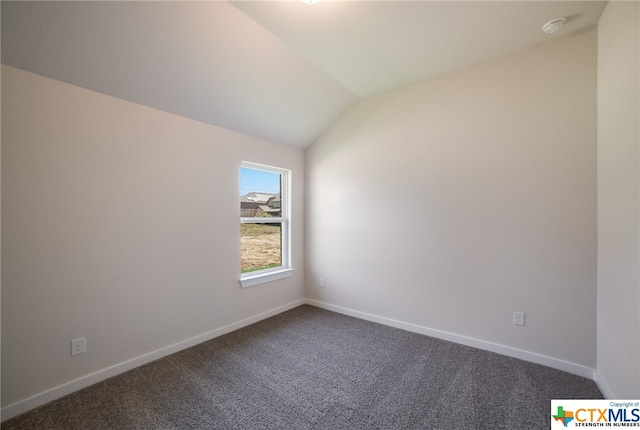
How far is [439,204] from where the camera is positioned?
277 cm

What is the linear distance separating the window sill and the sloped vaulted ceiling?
1.75 m

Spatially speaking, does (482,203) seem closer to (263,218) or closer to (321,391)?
(321,391)

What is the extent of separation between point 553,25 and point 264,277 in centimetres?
349

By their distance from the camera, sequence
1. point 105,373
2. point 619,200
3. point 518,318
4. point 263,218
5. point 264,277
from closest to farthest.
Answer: point 619,200
point 105,373
point 518,318
point 264,277
point 263,218

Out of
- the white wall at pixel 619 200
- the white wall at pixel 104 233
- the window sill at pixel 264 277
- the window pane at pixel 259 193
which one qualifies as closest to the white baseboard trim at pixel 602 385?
the white wall at pixel 619 200

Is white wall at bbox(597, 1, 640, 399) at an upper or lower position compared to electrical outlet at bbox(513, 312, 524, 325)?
upper

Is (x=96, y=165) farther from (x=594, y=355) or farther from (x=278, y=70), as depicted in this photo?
(x=594, y=355)

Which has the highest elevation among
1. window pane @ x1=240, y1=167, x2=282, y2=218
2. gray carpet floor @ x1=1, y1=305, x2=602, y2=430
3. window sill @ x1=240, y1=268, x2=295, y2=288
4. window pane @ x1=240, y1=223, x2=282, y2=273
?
window pane @ x1=240, y1=167, x2=282, y2=218

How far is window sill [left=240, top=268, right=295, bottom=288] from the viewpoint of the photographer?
10.3 feet

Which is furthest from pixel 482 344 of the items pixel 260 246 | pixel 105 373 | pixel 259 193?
pixel 105 373

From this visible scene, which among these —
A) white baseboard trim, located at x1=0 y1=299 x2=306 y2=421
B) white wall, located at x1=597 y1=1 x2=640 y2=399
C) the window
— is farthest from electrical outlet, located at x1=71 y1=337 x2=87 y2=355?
white wall, located at x1=597 y1=1 x2=640 y2=399

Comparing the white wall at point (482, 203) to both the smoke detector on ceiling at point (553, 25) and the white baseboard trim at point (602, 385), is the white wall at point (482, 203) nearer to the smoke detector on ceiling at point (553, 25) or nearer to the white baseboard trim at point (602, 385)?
the white baseboard trim at point (602, 385)

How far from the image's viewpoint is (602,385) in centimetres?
192

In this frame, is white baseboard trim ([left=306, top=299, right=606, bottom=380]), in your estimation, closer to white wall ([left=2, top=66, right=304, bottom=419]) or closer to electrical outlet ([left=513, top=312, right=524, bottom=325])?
electrical outlet ([left=513, top=312, right=524, bottom=325])
